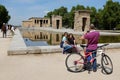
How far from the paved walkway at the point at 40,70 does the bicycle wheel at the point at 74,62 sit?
0.74 feet

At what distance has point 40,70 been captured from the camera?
8.38 metres

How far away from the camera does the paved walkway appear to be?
746 centimetres

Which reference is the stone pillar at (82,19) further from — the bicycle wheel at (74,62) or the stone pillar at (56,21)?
the bicycle wheel at (74,62)

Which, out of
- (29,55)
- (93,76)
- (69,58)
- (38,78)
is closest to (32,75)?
(38,78)

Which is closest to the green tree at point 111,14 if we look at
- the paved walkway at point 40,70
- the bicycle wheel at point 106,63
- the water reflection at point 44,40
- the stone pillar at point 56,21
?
the stone pillar at point 56,21

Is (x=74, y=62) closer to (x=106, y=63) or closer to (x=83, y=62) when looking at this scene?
(x=83, y=62)

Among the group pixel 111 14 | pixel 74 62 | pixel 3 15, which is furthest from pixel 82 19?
pixel 3 15

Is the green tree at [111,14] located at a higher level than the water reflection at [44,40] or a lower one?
higher

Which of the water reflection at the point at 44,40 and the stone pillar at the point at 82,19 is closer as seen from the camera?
the water reflection at the point at 44,40

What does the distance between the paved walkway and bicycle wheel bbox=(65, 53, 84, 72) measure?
8.9 inches

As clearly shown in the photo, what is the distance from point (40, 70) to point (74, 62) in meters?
1.21

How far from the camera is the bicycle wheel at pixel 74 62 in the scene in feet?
26.6

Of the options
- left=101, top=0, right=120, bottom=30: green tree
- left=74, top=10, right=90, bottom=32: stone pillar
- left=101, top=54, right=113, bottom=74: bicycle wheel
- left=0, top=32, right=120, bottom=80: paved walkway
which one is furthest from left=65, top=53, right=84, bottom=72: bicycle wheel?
left=101, top=0, right=120, bottom=30: green tree

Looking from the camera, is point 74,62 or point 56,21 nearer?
point 74,62
